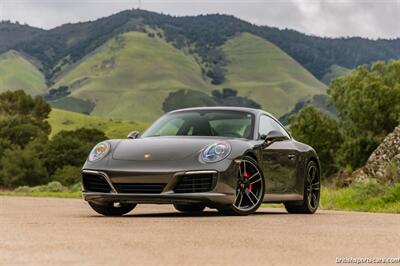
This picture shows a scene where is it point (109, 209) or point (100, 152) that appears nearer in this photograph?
point (100, 152)

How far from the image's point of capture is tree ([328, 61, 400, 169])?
3179 inches

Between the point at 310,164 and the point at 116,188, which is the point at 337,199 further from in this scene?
the point at 116,188

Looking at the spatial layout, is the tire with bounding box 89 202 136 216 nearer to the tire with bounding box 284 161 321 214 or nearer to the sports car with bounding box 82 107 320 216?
the sports car with bounding box 82 107 320 216

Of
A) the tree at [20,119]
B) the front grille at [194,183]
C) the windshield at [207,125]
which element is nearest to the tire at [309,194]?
the windshield at [207,125]

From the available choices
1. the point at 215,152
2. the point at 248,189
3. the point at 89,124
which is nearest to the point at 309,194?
the point at 248,189

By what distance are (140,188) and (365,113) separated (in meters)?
74.6

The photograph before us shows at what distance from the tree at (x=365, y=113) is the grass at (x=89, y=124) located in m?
80.3

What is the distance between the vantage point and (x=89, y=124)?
583 feet

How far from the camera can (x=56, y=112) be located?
189750 millimetres

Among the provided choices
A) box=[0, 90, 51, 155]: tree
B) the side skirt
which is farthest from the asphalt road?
box=[0, 90, 51, 155]: tree

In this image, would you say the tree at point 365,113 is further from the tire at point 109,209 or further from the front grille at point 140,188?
the front grille at point 140,188

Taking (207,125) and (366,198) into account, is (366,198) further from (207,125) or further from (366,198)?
(207,125)

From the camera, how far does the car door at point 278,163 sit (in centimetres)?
1144

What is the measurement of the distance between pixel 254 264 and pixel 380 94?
78.8m
